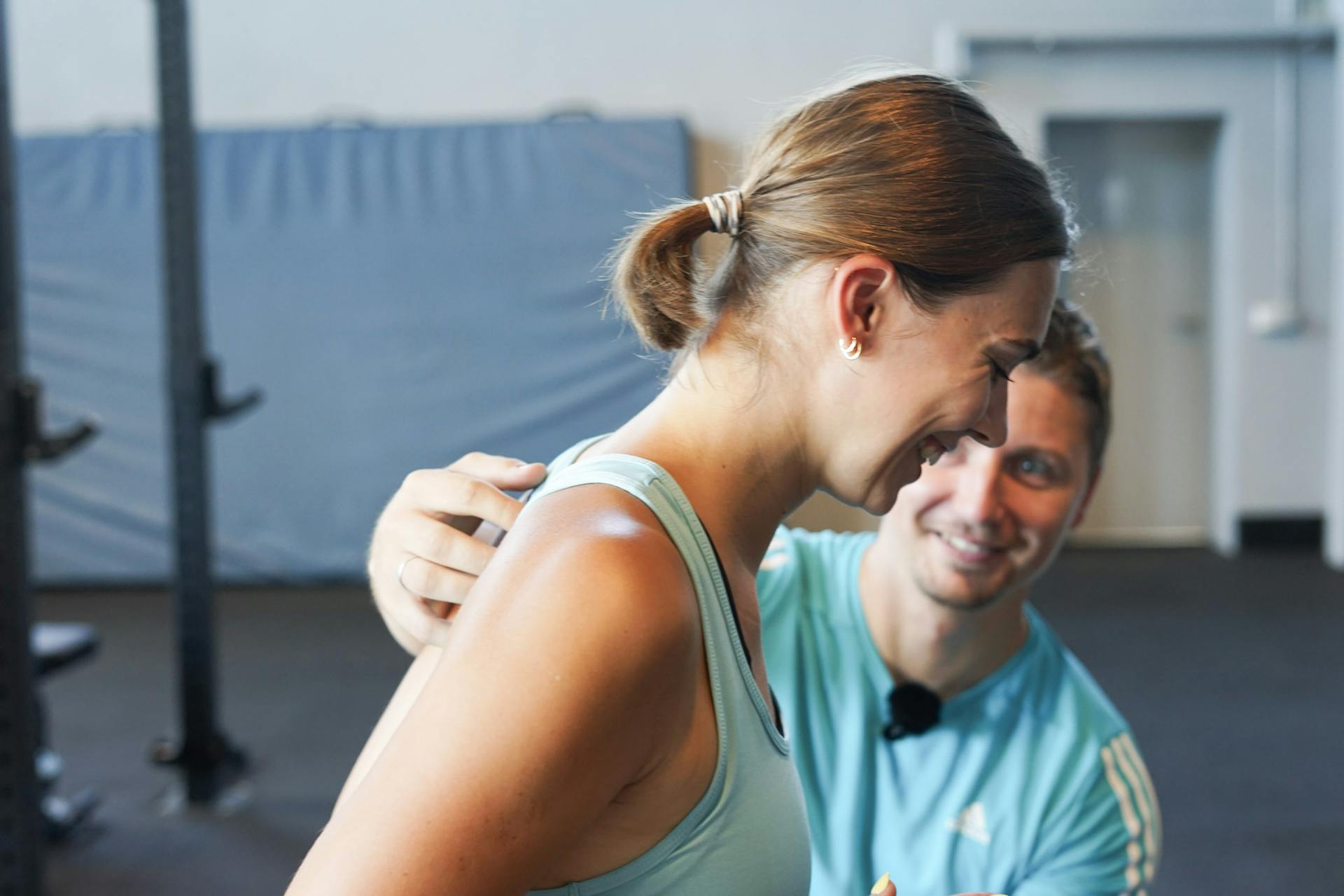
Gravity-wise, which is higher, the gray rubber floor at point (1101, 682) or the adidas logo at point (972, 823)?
the adidas logo at point (972, 823)

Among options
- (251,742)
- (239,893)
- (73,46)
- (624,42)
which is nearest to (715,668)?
(239,893)

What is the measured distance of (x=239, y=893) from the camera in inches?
92.8

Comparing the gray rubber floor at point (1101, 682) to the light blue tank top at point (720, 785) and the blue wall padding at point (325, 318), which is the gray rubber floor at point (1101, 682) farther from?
the light blue tank top at point (720, 785)

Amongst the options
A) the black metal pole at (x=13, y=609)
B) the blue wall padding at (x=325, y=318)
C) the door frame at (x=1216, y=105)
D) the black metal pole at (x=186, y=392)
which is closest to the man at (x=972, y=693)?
the black metal pole at (x=13, y=609)

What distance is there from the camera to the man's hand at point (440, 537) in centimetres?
81

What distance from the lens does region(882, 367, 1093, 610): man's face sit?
124 centimetres

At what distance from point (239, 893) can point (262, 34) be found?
461 cm

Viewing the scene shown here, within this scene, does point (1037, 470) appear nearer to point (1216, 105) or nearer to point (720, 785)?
point (720, 785)

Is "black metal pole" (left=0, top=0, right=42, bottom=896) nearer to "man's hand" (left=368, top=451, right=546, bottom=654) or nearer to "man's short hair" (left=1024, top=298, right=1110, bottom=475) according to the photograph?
"man's hand" (left=368, top=451, right=546, bottom=654)

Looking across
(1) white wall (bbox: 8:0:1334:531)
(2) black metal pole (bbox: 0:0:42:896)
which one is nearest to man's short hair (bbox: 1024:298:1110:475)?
(2) black metal pole (bbox: 0:0:42:896)

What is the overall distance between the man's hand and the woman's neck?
9cm

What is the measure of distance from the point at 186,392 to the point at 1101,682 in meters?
2.90

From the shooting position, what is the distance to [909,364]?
764mm

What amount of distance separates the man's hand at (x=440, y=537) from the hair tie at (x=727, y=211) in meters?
0.22
